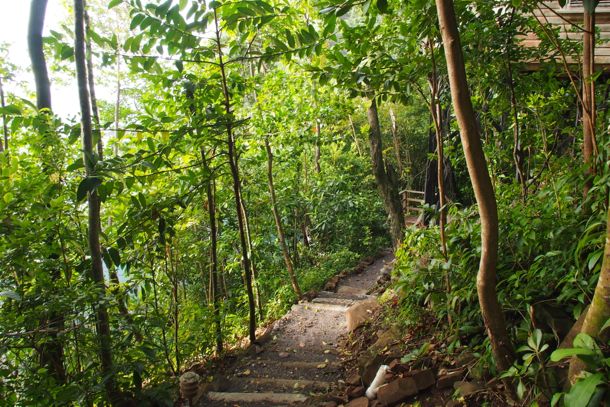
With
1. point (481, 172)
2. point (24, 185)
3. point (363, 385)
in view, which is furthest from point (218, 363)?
point (481, 172)

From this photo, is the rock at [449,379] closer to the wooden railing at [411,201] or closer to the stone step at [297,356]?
the stone step at [297,356]

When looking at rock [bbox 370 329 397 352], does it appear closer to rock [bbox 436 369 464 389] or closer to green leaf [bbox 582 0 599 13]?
rock [bbox 436 369 464 389]

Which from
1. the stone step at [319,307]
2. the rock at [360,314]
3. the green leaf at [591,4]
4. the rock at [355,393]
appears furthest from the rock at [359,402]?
the stone step at [319,307]

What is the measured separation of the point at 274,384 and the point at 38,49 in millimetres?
3708

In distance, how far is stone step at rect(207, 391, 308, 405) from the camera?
3.29 meters

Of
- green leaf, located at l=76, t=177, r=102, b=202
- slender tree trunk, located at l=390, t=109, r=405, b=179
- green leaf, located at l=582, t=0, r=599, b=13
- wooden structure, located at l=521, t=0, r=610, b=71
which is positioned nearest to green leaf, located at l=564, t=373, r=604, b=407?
green leaf, located at l=582, t=0, r=599, b=13

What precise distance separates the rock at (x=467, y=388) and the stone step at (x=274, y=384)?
155cm

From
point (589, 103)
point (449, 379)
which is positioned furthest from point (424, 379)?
point (589, 103)

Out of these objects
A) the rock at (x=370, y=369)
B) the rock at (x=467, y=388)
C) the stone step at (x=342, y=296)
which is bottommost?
the stone step at (x=342, y=296)

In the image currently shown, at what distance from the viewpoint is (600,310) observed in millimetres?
1406

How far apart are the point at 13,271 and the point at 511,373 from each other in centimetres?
304

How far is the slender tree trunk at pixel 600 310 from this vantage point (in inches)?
53.6

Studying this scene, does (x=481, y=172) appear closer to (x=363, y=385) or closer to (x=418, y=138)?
(x=363, y=385)

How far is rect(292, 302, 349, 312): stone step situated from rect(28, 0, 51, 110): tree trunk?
4.50 metres
